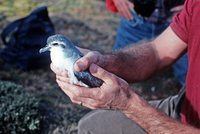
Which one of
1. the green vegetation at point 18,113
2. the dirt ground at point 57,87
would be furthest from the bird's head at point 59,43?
the dirt ground at point 57,87

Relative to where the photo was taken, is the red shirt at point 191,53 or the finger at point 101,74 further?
the red shirt at point 191,53

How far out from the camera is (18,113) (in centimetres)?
280

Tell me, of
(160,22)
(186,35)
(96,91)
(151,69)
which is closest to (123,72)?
(151,69)

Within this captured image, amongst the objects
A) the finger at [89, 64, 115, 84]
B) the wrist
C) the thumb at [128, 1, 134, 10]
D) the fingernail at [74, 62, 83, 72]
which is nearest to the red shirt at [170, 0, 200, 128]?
the wrist

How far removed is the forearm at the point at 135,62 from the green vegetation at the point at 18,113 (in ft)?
2.40

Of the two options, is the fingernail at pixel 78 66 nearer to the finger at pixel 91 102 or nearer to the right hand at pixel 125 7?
the finger at pixel 91 102

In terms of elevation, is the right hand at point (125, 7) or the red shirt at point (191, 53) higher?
the right hand at point (125, 7)

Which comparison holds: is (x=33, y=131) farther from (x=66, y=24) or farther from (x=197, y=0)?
(x=66, y=24)

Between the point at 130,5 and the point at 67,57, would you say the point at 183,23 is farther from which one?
the point at 130,5

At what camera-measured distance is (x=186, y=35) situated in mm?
2336

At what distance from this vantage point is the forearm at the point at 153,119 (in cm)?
191

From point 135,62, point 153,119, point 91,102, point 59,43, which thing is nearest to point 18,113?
point 135,62

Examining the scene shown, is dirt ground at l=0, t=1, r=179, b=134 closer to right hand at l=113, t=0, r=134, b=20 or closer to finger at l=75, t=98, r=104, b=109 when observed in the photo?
right hand at l=113, t=0, r=134, b=20

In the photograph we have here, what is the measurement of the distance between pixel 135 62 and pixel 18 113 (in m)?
0.82
